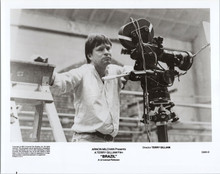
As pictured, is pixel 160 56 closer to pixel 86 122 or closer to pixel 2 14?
pixel 86 122

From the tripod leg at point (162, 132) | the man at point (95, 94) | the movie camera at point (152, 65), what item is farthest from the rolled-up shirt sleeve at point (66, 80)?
the tripod leg at point (162, 132)

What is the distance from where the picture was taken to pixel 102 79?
1.15 meters

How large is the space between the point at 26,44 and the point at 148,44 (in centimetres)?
44

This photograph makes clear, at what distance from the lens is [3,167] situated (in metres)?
1.17

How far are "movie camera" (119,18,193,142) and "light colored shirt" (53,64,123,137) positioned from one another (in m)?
0.09

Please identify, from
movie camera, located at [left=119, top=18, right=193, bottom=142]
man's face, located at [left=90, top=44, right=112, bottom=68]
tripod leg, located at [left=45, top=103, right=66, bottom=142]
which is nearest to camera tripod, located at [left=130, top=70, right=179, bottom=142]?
movie camera, located at [left=119, top=18, right=193, bottom=142]

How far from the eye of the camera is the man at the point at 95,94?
44.0 inches

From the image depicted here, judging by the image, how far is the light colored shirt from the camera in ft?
3.66

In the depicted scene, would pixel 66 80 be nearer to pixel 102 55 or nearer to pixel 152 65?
pixel 102 55

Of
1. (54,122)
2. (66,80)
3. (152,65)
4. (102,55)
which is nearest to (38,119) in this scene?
(54,122)

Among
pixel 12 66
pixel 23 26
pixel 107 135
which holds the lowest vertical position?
pixel 107 135

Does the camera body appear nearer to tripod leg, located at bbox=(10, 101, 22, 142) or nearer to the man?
the man
